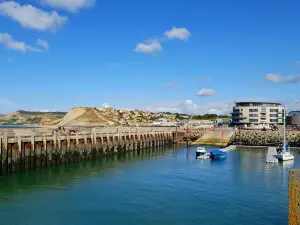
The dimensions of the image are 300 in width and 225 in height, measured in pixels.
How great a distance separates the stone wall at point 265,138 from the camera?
102 m

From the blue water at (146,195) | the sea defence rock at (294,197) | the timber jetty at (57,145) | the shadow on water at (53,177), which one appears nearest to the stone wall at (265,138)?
the timber jetty at (57,145)

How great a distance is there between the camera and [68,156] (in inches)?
2447

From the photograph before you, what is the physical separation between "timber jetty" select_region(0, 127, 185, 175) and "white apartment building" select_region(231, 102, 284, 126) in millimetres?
87271

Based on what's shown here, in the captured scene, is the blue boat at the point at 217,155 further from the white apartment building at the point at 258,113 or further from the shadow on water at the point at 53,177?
the white apartment building at the point at 258,113

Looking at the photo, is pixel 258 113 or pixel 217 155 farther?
pixel 258 113

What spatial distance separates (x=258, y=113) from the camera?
557ft

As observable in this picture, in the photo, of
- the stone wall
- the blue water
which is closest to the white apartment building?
the stone wall

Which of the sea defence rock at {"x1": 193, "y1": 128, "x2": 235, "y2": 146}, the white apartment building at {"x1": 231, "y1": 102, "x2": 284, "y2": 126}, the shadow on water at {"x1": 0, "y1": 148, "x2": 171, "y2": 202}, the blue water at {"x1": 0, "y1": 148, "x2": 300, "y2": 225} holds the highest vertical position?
the white apartment building at {"x1": 231, "y1": 102, "x2": 284, "y2": 126}

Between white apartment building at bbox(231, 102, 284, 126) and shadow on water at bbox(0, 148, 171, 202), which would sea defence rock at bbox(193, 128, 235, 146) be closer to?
shadow on water at bbox(0, 148, 171, 202)

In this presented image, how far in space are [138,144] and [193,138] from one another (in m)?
34.8

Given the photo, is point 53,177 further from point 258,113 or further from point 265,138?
point 258,113

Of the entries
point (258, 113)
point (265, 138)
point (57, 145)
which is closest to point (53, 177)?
point (57, 145)

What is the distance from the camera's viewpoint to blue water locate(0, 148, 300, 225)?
31.4 m

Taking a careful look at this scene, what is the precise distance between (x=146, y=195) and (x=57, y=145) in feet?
83.4
